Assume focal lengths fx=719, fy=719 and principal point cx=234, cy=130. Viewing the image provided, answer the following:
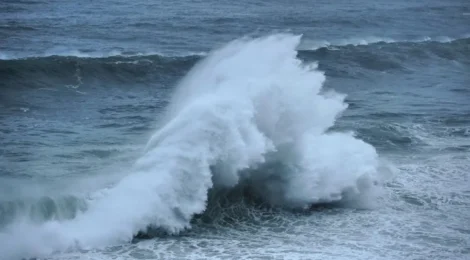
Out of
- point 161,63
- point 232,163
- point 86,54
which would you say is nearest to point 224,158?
point 232,163

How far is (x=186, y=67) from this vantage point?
23.9 m

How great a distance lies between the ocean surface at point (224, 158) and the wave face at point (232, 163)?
3cm

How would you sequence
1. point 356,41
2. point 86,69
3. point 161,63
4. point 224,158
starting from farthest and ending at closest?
1. point 356,41
2. point 161,63
3. point 86,69
4. point 224,158

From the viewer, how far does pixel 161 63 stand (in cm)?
2403

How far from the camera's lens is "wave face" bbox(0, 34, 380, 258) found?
11.8 m

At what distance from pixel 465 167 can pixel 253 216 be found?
213 inches

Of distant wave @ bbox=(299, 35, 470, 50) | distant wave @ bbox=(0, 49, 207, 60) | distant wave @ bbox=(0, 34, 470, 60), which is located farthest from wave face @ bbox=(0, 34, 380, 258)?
distant wave @ bbox=(299, 35, 470, 50)

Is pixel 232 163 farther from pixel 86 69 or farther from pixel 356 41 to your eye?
pixel 356 41

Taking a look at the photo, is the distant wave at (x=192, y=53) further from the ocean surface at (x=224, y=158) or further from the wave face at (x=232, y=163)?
the wave face at (x=232, y=163)

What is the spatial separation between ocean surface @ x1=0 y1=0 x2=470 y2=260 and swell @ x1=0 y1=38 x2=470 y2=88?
0.09 meters

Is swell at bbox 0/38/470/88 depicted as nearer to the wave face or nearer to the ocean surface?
the ocean surface

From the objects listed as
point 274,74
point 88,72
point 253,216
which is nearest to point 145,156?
point 253,216

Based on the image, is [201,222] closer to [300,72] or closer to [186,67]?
[300,72]

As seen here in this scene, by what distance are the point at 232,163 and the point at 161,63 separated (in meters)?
11.3
